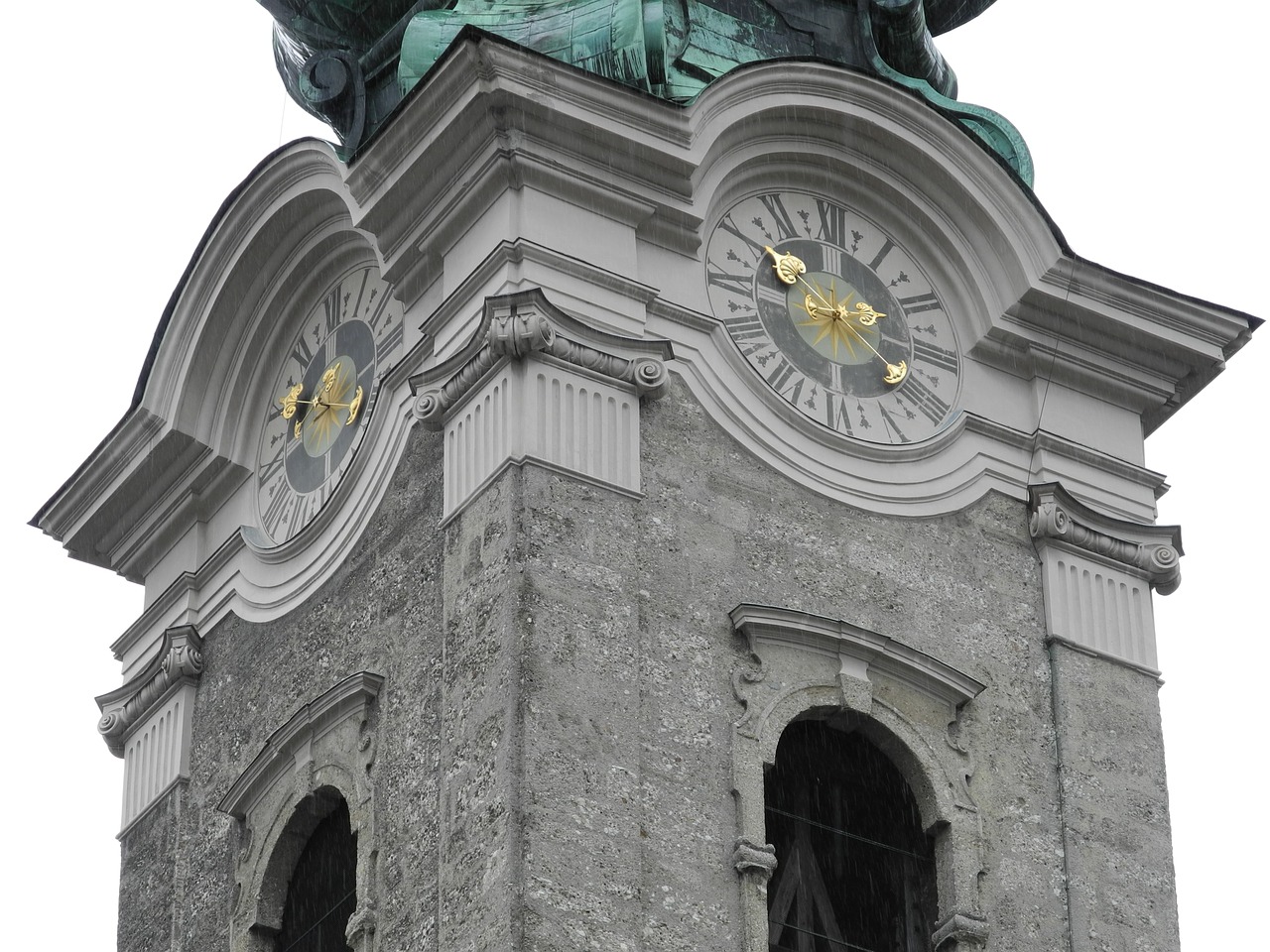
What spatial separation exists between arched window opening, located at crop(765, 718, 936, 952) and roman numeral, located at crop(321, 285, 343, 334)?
3.72m

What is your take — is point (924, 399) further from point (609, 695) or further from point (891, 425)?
point (609, 695)

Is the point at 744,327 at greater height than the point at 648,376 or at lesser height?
greater

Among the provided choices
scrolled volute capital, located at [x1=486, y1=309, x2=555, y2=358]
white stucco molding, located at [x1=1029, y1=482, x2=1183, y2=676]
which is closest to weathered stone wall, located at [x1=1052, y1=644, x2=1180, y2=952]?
white stucco molding, located at [x1=1029, y1=482, x2=1183, y2=676]

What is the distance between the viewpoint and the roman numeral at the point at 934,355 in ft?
71.1

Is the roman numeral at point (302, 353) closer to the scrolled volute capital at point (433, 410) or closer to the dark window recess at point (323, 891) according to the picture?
the scrolled volute capital at point (433, 410)

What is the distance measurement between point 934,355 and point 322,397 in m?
3.23

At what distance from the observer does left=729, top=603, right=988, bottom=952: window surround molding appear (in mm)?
19641

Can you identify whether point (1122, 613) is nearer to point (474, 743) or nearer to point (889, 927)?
point (889, 927)

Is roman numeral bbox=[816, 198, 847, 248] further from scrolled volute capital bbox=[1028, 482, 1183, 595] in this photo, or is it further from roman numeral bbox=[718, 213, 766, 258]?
scrolled volute capital bbox=[1028, 482, 1183, 595]

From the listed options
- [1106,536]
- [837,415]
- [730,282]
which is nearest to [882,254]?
[730,282]

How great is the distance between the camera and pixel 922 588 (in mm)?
20719

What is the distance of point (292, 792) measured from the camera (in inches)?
816

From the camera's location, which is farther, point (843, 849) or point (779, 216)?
point (779, 216)

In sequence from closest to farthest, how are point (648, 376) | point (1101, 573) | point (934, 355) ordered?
point (648, 376), point (1101, 573), point (934, 355)
